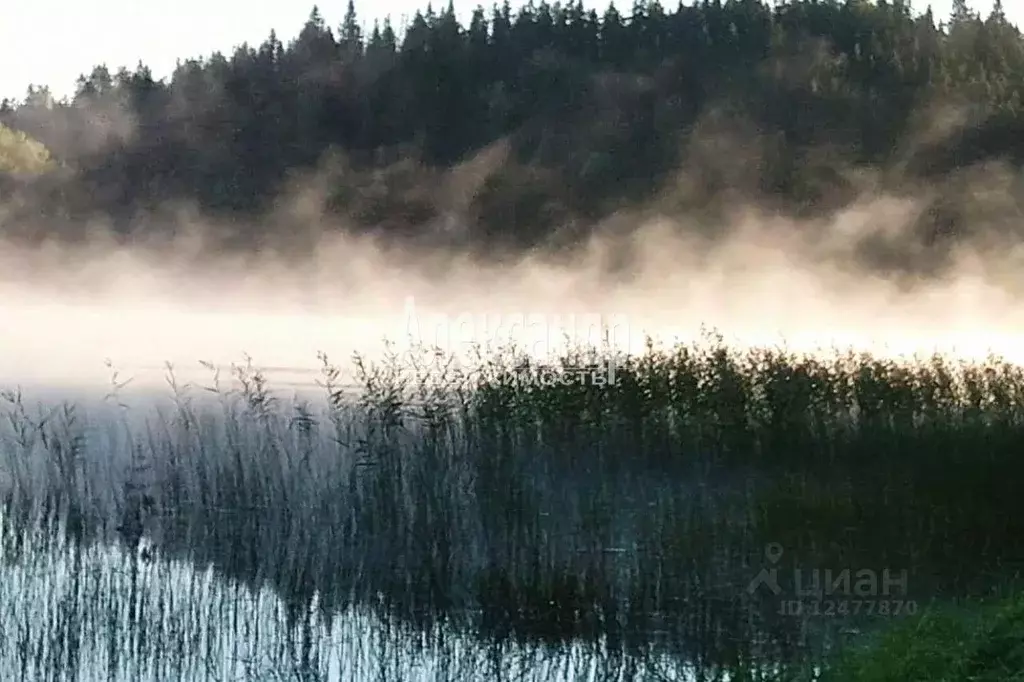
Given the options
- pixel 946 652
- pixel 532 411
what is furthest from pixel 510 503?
pixel 946 652

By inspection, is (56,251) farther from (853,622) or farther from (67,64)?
(853,622)

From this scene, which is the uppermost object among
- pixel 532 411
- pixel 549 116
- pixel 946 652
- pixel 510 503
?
pixel 549 116

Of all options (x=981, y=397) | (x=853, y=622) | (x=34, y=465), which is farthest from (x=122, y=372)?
(x=981, y=397)

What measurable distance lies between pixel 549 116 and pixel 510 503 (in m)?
3.58

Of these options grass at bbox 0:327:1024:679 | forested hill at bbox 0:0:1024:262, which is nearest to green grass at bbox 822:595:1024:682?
grass at bbox 0:327:1024:679

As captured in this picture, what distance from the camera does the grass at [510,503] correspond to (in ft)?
17.5

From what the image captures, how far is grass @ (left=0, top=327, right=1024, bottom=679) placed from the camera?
5.33m

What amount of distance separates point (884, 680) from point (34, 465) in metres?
3.91

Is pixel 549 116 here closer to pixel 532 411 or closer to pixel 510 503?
pixel 532 411

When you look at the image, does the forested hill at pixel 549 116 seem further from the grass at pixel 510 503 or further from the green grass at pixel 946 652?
the green grass at pixel 946 652

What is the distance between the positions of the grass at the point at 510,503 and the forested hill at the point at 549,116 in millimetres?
2280

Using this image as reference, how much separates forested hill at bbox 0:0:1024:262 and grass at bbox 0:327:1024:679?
228 cm

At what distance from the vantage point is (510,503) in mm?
5773

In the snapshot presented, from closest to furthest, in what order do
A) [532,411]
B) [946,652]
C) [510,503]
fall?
[946,652], [510,503], [532,411]
